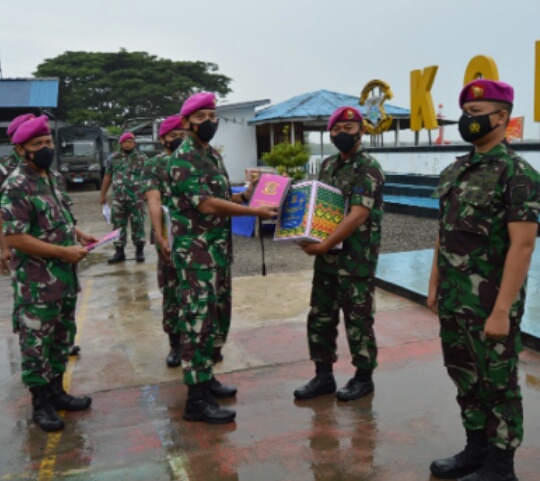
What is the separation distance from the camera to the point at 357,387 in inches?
143

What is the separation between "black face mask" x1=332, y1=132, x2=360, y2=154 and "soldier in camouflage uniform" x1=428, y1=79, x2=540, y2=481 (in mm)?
887

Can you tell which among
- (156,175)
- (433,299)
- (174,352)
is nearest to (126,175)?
(156,175)

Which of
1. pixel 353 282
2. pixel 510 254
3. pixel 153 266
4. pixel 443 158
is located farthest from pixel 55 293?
pixel 443 158

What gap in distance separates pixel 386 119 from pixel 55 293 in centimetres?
1655

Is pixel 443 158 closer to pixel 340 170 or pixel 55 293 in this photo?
pixel 340 170

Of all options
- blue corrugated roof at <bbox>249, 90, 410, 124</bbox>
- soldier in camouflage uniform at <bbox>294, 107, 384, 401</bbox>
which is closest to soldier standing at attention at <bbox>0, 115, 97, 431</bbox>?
soldier in camouflage uniform at <bbox>294, 107, 384, 401</bbox>

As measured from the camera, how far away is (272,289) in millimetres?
6379

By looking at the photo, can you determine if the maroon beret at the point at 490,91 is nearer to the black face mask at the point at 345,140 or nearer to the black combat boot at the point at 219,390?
the black face mask at the point at 345,140

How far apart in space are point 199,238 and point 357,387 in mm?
1363

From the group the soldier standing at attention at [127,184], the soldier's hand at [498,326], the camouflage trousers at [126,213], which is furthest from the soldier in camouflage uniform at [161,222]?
the camouflage trousers at [126,213]

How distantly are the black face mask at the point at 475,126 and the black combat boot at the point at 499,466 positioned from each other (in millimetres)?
1351

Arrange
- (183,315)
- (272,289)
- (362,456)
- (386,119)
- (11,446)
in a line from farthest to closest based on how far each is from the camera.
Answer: (386,119) < (272,289) < (183,315) < (11,446) < (362,456)

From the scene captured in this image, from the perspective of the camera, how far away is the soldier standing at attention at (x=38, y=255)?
3.22m

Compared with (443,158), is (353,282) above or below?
below
